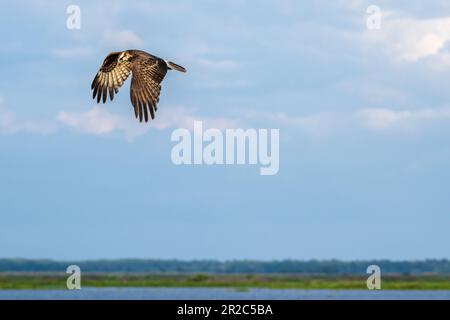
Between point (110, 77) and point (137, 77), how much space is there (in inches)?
42.2

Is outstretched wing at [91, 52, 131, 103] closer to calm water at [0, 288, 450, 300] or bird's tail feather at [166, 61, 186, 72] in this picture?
bird's tail feather at [166, 61, 186, 72]

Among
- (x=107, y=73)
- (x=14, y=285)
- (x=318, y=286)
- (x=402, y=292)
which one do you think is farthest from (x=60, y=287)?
(x=107, y=73)

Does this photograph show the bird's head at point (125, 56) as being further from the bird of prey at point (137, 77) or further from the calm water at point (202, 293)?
the calm water at point (202, 293)

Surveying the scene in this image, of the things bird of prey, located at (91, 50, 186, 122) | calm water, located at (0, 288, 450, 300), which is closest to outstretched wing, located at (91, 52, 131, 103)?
bird of prey, located at (91, 50, 186, 122)

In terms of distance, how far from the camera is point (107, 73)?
18.6m

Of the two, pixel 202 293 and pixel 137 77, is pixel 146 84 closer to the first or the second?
pixel 137 77

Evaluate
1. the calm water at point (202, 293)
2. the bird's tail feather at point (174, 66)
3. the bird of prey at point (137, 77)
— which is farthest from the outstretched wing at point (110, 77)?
the calm water at point (202, 293)

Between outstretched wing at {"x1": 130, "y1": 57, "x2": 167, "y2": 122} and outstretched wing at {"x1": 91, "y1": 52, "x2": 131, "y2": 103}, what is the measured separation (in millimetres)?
533

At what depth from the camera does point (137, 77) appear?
57.9 ft

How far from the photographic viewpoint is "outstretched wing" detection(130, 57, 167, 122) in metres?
17.1

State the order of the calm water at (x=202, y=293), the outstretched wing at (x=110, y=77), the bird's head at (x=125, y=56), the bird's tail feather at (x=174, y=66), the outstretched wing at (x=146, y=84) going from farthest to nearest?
the calm water at (x=202, y=293) → the outstretched wing at (x=110, y=77) → the bird's head at (x=125, y=56) → the bird's tail feather at (x=174, y=66) → the outstretched wing at (x=146, y=84)

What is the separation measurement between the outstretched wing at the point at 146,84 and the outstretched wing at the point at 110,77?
533mm

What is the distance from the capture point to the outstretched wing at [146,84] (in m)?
17.1
